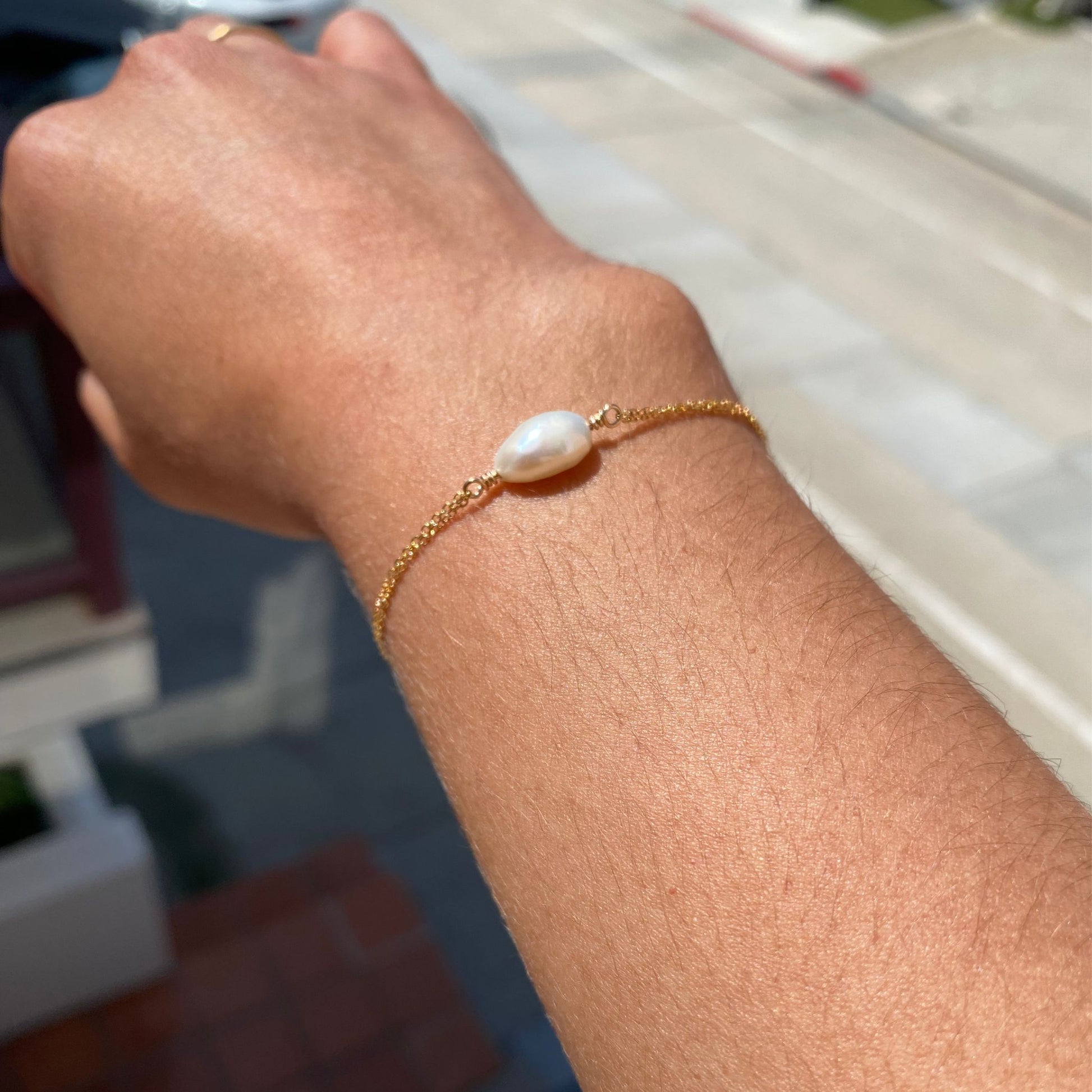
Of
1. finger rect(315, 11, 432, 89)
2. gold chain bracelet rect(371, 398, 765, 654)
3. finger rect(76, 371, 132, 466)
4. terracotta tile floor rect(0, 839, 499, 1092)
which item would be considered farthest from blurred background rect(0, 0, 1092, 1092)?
gold chain bracelet rect(371, 398, 765, 654)

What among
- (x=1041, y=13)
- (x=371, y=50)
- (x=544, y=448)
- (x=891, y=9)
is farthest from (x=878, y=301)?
(x=544, y=448)

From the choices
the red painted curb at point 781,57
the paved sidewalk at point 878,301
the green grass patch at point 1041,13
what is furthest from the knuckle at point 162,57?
the red painted curb at point 781,57

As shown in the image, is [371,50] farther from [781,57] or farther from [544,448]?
A: [781,57]

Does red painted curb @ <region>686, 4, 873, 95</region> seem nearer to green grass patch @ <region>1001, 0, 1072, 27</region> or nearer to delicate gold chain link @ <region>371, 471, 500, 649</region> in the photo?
green grass patch @ <region>1001, 0, 1072, 27</region>

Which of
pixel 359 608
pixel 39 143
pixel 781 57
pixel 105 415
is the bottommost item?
pixel 359 608

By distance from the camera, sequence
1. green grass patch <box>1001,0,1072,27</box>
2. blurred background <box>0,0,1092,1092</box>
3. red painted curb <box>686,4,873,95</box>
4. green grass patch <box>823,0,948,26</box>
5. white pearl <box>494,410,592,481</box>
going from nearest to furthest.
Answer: white pearl <box>494,410,592,481</box>
blurred background <box>0,0,1092,1092</box>
green grass patch <box>1001,0,1072,27</box>
green grass patch <box>823,0,948,26</box>
red painted curb <box>686,4,873,95</box>

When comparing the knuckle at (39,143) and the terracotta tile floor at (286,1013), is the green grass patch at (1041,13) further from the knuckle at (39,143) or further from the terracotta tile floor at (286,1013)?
the terracotta tile floor at (286,1013)

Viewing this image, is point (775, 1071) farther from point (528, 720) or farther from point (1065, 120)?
point (1065, 120)
